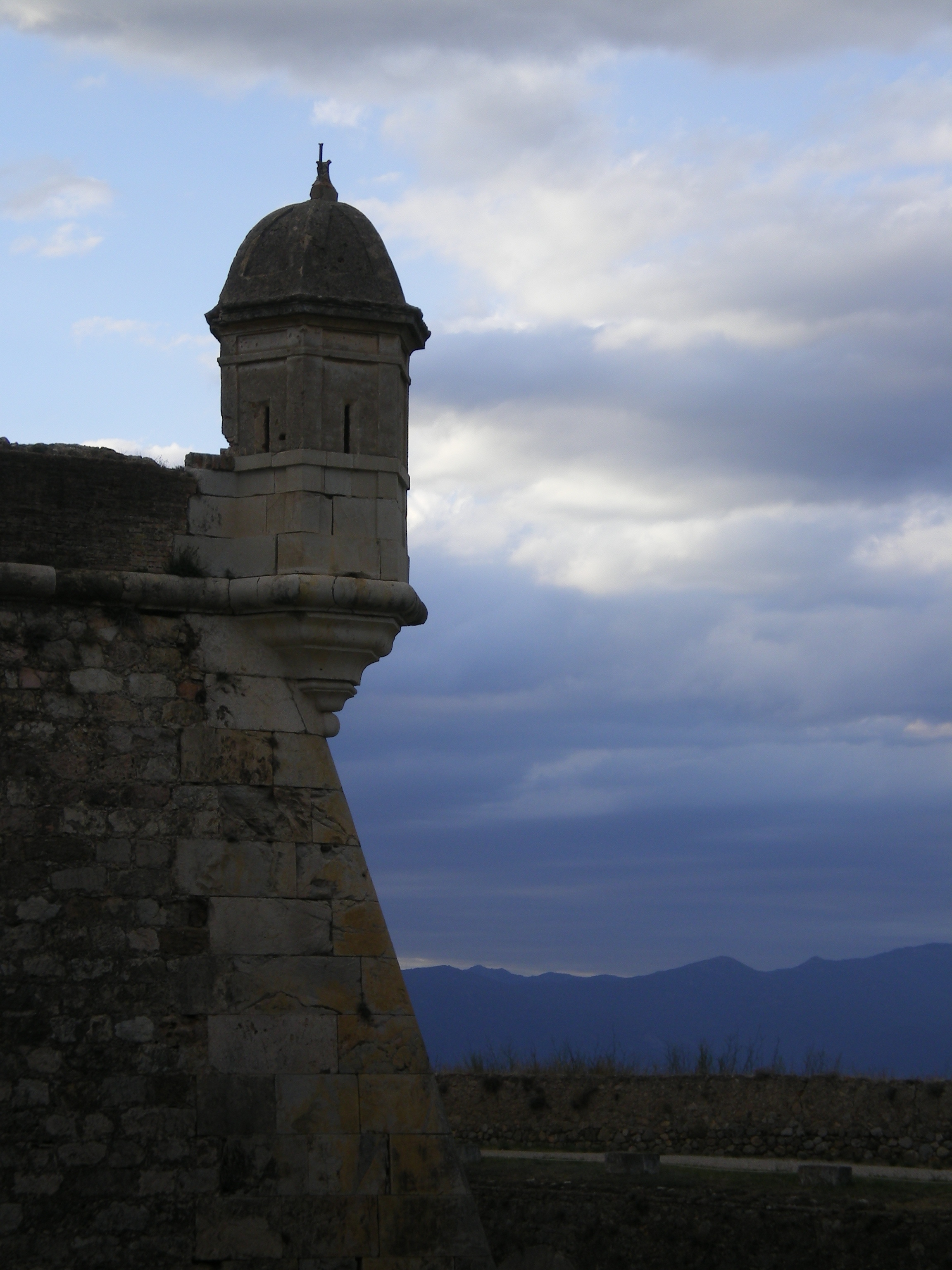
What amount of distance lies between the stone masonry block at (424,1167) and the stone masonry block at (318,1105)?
10.3 inches

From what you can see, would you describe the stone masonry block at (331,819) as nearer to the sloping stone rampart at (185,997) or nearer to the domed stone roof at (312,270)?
the sloping stone rampart at (185,997)

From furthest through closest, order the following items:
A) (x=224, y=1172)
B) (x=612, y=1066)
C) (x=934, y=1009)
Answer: (x=934, y=1009) → (x=612, y=1066) → (x=224, y=1172)

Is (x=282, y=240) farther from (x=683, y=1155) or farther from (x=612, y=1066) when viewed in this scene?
(x=612, y=1066)

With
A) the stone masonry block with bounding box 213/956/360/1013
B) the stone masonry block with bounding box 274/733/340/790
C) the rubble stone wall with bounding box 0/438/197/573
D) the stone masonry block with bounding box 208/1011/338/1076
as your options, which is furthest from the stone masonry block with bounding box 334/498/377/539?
the stone masonry block with bounding box 208/1011/338/1076

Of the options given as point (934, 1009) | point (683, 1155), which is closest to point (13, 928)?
point (683, 1155)

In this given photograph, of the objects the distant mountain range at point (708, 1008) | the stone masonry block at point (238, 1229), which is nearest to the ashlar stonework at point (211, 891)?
the stone masonry block at point (238, 1229)

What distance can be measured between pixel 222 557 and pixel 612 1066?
14.1 meters

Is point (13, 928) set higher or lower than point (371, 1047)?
higher

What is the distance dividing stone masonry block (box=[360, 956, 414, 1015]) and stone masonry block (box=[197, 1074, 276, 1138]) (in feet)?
2.35

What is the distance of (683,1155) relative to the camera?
18.6m

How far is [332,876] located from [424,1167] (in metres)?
1.64

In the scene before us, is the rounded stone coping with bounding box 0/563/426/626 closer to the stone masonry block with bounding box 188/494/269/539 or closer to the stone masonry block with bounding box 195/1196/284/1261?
the stone masonry block with bounding box 188/494/269/539

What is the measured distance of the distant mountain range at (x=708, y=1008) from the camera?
474 feet

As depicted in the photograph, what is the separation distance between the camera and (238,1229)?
25.6ft
